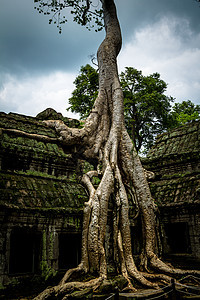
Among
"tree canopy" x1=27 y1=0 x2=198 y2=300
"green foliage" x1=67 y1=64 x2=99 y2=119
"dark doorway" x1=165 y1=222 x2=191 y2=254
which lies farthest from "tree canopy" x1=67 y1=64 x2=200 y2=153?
"dark doorway" x1=165 y1=222 x2=191 y2=254

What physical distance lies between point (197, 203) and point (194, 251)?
4.12ft

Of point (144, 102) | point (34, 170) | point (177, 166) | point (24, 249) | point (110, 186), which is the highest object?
point (144, 102)

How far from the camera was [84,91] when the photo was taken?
1672cm

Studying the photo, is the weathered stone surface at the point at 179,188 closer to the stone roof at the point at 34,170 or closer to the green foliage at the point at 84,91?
the stone roof at the point at 34,170

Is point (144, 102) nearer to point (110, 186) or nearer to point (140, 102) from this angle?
point (140, 102)

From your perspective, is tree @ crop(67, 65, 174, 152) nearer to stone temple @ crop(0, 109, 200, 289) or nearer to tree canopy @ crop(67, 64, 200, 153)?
tree canopy @ crop(67, 64, 200, 153)

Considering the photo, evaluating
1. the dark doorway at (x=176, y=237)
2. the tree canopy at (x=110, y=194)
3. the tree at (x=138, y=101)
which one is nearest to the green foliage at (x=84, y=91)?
the tree at (x=138, y=101)

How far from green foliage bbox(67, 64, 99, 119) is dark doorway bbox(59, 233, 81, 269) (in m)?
10.5

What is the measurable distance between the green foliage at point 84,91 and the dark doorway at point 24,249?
1095 centimetres

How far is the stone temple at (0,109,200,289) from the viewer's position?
5.35 metres

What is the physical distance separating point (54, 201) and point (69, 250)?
1.83 m

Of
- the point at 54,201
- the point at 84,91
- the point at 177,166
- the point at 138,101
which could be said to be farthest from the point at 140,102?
the point at 54,201

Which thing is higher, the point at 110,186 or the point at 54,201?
the point at 110,186

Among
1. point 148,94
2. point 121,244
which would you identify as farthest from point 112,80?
point 148,94
